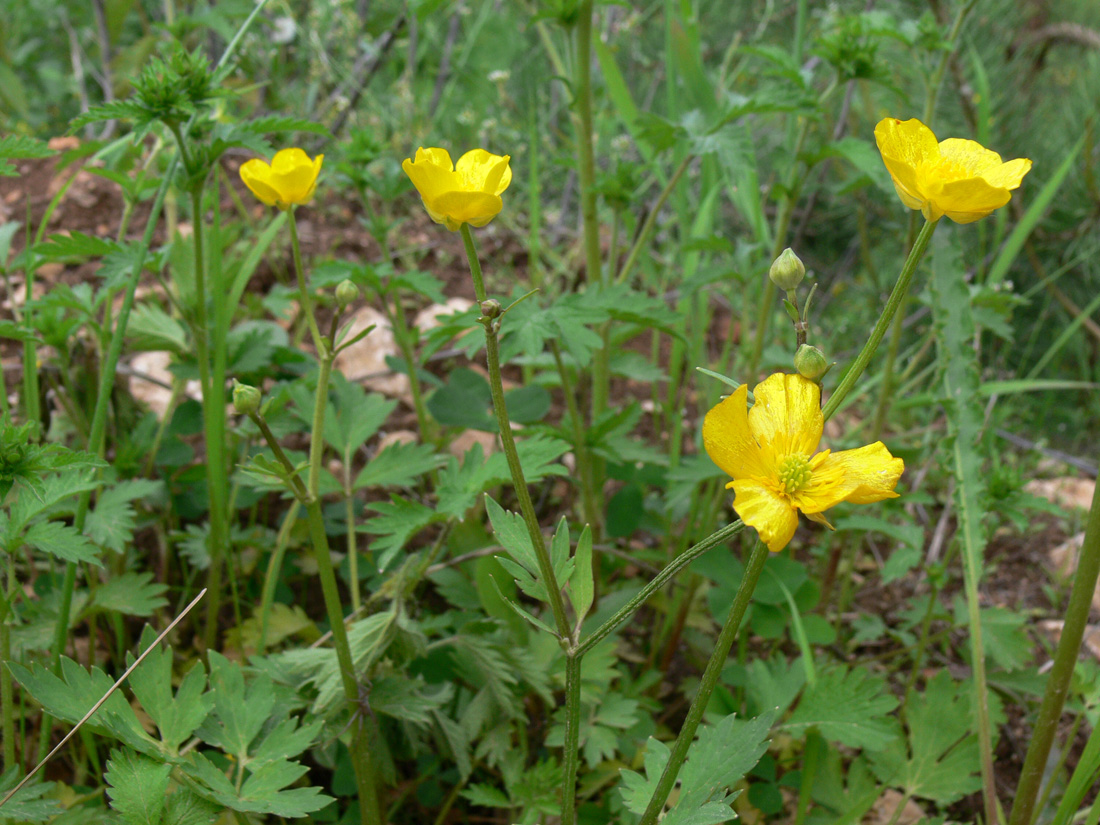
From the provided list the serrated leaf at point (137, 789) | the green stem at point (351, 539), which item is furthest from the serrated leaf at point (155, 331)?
the serrated leaf at point (137, 789)

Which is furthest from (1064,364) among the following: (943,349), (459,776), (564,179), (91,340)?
(91,340)

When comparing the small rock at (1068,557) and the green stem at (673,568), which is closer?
the green stem at (673,568)

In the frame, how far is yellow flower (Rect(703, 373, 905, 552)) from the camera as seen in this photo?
2.05 feet

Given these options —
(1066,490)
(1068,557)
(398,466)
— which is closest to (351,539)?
(398,466)

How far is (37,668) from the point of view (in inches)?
35.8

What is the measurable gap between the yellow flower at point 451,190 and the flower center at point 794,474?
337 millimetres

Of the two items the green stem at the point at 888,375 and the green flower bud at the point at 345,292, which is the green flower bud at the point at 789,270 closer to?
the green flower bud at the point at 345,292

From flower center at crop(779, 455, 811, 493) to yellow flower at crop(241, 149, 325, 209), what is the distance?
694 mm

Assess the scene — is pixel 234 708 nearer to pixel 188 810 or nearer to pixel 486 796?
pixel 188 810

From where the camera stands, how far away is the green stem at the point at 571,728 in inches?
30.9

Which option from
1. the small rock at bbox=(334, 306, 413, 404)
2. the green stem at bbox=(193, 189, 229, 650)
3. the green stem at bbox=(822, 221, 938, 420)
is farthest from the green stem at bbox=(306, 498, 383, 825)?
the small rock at bbox=(334, 306, 413, 404)

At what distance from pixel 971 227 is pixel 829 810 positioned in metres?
2.26

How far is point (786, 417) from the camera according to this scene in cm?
70

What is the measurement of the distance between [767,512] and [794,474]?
65 mm
